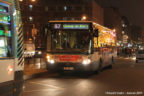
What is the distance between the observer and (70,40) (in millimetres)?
16750

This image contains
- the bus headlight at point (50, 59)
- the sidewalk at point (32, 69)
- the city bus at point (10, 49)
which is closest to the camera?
the city bus at point (10, 49)

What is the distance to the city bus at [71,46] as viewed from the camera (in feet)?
53.7

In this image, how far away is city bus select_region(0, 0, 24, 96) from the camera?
6.85m

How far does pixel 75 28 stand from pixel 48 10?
68.9 meters

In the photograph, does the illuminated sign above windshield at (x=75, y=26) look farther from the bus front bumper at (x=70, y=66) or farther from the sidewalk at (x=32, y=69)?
the sidewalk at (x=32, y=69)

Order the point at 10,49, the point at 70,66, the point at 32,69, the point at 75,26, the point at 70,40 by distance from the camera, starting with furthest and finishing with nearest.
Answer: the point at 32,69
the point at 75,26
the point at 70,40
the point at 70,66
the point at 10,49

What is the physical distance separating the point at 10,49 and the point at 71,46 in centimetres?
951

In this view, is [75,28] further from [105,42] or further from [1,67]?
[1,67]

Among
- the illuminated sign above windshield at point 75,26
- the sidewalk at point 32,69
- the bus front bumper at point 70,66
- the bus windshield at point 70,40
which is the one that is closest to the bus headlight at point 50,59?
the bus front bumper at point 70,66

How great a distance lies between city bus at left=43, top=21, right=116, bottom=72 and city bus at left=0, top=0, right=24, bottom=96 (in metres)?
8.79

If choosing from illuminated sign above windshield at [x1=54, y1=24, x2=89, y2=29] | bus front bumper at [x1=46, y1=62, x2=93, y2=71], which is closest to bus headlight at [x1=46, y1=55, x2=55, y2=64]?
bus front bumper at [x1=46, y1=62, x2=93, y2=71]

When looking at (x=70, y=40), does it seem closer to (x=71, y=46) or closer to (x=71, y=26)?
(x=71, y=46)

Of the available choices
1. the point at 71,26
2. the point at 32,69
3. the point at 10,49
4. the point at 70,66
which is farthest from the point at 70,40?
the point at 10,49

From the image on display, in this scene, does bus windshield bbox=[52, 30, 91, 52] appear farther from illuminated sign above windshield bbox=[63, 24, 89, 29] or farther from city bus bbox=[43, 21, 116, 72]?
illuminated sign above windshield bbox=[63, 24, 89, 29]
